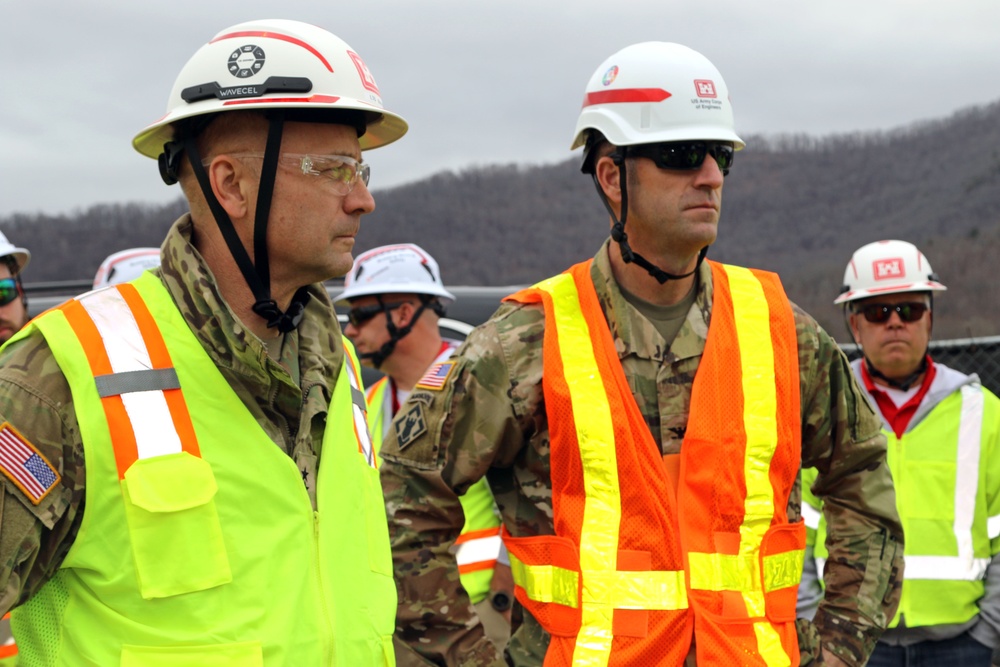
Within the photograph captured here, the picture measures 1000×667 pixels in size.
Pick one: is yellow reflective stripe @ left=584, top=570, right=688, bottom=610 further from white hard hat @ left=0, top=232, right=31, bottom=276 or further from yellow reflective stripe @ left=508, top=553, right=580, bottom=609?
white hard hat @ left=0, top=232, right=31, bottom=276

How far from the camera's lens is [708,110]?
3604mm

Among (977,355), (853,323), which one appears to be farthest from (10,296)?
(977,355)

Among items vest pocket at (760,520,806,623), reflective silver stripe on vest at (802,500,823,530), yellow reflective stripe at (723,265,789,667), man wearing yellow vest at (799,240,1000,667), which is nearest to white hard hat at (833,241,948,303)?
man wearing yellow vest at (799,240,1000,667)

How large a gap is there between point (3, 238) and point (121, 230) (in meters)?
12.0

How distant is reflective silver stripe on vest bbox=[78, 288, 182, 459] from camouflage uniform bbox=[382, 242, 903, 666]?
3.84 feet

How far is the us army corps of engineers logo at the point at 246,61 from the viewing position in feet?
8.71

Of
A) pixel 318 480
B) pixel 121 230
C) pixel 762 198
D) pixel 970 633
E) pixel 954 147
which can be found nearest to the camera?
pixel 318 480

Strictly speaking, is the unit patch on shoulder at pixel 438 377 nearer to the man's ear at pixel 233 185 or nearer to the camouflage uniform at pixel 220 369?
the camouflage uniform at pixel 220 369

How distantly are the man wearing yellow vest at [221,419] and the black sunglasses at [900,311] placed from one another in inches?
145

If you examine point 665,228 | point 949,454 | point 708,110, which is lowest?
point 949,454

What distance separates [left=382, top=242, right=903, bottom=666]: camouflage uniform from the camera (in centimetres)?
328

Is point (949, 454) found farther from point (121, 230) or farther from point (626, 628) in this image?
point (121, 230)

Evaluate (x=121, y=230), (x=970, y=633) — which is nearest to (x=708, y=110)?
(x=970, y=633)

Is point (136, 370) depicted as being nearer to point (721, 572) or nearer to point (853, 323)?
point (721, 572)
